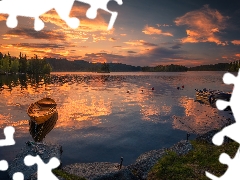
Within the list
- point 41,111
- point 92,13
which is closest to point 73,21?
point 92,13

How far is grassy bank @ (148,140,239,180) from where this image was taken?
1677 centimetres

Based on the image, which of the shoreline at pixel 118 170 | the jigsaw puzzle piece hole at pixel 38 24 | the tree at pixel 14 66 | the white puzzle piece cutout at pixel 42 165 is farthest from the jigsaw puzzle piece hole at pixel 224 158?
the tree at pixel 14 66

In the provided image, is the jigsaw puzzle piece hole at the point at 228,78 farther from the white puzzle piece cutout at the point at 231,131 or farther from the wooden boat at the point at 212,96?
the wooden boat at the point at 212,96

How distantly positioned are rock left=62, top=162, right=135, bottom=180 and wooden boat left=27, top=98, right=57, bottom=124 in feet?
36.1

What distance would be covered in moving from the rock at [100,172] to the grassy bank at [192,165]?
6.72ft

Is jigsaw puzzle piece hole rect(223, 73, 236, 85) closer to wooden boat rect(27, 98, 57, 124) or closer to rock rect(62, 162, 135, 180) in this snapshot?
rock rect(62, 162, 135, 180)

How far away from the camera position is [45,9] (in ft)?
28.3

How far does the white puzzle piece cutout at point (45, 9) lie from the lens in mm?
7965

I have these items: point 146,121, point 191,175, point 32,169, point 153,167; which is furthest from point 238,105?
point 146,121

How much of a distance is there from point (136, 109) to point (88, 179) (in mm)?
42777

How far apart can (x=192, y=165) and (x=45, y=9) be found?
15334mm

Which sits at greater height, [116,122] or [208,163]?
[208,163]

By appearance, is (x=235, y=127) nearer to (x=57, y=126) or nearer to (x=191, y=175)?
(x=191, y=175)

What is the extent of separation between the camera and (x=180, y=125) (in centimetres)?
4425
